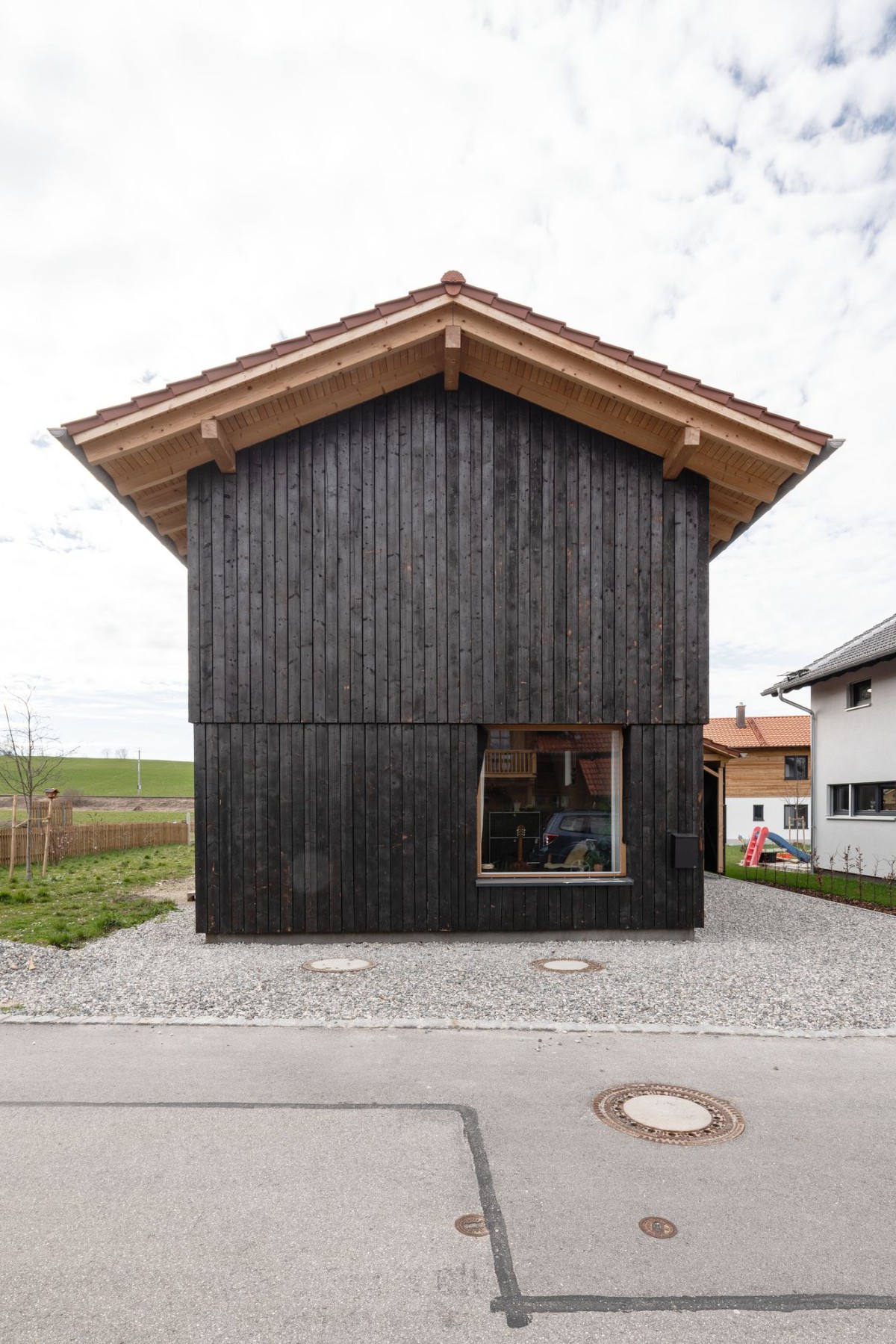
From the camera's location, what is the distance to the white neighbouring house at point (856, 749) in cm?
1773

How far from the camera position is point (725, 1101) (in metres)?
4.89

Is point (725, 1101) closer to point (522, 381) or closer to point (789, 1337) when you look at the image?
point (789, 1337)

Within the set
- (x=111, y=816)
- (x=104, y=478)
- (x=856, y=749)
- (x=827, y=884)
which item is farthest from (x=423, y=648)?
(x=111, y=816)

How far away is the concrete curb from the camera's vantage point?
6148 mm

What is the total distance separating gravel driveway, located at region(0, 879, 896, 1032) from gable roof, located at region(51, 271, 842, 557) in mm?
5572

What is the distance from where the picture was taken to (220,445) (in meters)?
9.45

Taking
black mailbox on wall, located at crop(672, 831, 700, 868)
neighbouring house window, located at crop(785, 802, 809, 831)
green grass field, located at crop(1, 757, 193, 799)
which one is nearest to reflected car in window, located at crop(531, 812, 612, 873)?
black mailbox on wall, located at crop(672, 831, 700, 868)

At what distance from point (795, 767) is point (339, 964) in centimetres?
3755

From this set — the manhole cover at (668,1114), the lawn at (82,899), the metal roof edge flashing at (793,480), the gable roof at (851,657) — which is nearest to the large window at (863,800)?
the gable roof at (851,657)

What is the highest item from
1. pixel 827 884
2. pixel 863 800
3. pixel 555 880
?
pixel 863 800

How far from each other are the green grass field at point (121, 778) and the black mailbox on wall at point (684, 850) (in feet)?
202

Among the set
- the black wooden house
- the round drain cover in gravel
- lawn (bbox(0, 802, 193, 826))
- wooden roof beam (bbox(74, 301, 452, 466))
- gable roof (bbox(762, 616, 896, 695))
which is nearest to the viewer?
the round drain cover in gravel

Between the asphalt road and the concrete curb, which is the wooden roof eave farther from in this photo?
the asphalt road

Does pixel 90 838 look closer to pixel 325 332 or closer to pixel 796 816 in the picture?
pixel 325 332
